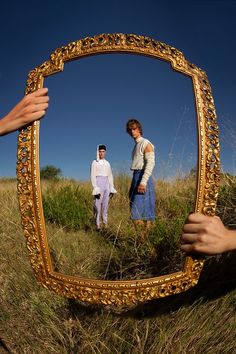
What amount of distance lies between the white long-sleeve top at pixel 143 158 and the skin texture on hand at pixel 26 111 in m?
0.59

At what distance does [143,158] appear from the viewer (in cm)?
196

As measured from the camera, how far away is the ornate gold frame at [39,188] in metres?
1.98

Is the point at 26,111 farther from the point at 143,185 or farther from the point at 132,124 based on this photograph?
the point at 143,185

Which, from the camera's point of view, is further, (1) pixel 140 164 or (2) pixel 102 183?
(2) pixel 102 183

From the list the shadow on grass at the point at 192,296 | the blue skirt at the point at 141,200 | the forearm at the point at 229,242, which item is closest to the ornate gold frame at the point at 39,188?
the forearm at the point at 229,242

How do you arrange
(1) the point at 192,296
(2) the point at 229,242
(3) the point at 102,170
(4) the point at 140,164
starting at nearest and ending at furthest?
(2) the point at 229,242
(4) the point at 140,164
(3) the point at 102,170
(1) the point at 192,296

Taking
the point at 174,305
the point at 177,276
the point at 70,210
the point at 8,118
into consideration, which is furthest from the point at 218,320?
the point at 8,118

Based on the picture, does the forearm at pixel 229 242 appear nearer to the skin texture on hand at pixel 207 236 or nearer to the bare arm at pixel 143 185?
the skin texture on hand at pixel 207 236

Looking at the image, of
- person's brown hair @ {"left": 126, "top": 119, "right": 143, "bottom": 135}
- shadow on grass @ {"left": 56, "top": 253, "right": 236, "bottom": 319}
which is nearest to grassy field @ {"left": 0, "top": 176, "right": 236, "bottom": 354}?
shadow on grass @ {"left": 56, "top": 253, "right": 236, "bottom": 319}

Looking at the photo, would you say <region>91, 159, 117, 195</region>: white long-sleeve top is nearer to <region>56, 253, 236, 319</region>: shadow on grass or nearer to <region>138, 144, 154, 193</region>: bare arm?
<region>138, 144, 154, 193</region>: bare arm

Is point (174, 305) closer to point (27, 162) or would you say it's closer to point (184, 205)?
point (184, 205)

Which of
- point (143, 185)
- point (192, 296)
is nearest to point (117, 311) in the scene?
point (192, 296)

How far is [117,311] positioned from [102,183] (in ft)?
3.32

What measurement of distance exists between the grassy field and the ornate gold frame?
0.20m
